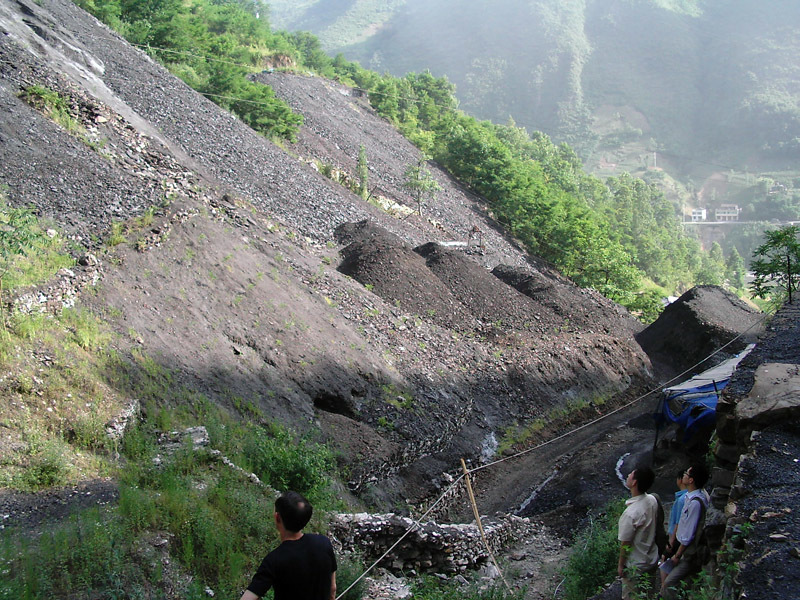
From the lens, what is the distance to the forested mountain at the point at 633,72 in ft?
470

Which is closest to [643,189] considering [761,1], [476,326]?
[476,326]

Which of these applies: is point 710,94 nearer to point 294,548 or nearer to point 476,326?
point 476,326

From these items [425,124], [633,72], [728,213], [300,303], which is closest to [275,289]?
[300,303]

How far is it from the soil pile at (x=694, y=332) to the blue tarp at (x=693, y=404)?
36.1 ft

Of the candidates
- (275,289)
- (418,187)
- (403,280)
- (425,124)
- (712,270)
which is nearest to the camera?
(275,289)

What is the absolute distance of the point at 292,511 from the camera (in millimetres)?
3912

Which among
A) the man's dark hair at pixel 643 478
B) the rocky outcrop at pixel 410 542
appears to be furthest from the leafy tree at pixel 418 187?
the man's dark hair at pixel 643 478

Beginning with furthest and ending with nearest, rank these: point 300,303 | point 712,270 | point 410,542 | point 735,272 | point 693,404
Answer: point 735,272 → point 712,270 → point 300,303 → point 693,404 → point 410,542

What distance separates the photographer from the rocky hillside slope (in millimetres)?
11250

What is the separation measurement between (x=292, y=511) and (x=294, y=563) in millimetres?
296

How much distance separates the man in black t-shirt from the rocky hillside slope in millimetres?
4816

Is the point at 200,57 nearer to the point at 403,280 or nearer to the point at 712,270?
the point at 403,280

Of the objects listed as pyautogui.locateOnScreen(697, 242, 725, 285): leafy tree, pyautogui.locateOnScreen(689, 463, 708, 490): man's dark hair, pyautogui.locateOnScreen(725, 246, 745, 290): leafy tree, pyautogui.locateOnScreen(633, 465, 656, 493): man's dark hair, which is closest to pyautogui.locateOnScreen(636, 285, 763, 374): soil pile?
pyautogui.locateOnScreen(689, 463, 708, 490): man's dark hair

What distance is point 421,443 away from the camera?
12516mm
